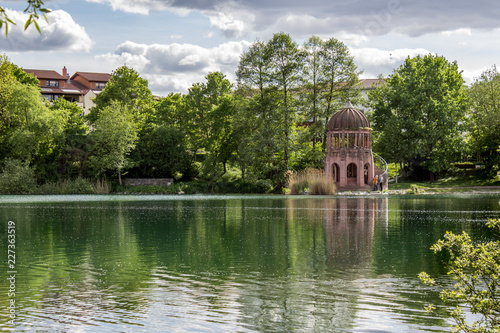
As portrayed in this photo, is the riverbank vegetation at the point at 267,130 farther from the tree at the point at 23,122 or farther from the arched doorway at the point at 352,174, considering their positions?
the arched doorway at the point at 352,174

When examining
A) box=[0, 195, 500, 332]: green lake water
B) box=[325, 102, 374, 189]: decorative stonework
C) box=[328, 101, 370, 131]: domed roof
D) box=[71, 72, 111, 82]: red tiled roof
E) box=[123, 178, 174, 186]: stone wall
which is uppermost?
box=[71, 72, 111, 82]: red tiled roof

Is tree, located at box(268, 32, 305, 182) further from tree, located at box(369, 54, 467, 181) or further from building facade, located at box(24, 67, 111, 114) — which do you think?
building facade, located at box(24, 67, 111, 114)

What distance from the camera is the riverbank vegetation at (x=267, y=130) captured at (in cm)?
6706

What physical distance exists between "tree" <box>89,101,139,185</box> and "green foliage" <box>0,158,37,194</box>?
7.54 metres

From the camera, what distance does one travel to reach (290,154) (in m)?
66.0

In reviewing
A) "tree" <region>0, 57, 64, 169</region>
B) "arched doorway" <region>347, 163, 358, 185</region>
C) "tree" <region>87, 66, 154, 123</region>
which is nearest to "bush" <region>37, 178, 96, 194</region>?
"tree" <region>0, 57, 64, 169</region>

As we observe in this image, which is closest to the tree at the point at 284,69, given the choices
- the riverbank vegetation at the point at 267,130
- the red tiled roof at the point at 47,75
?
the riverbank vegetation at the point at 267,130

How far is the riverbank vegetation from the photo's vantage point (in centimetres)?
6706

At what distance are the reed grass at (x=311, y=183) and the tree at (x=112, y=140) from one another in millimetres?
22385

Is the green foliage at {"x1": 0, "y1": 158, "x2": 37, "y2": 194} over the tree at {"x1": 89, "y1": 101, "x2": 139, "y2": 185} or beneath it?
beneath

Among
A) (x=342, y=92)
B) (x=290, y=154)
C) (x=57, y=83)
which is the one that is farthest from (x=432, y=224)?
(x=57, y=83)

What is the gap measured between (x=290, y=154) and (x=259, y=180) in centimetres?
478

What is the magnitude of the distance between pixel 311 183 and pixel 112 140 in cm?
2690

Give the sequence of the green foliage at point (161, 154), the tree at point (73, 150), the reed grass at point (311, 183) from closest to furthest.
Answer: the reed grass at point (311, 183)
the tree at point (73, 150)
the green foliage at point (161, 154)
